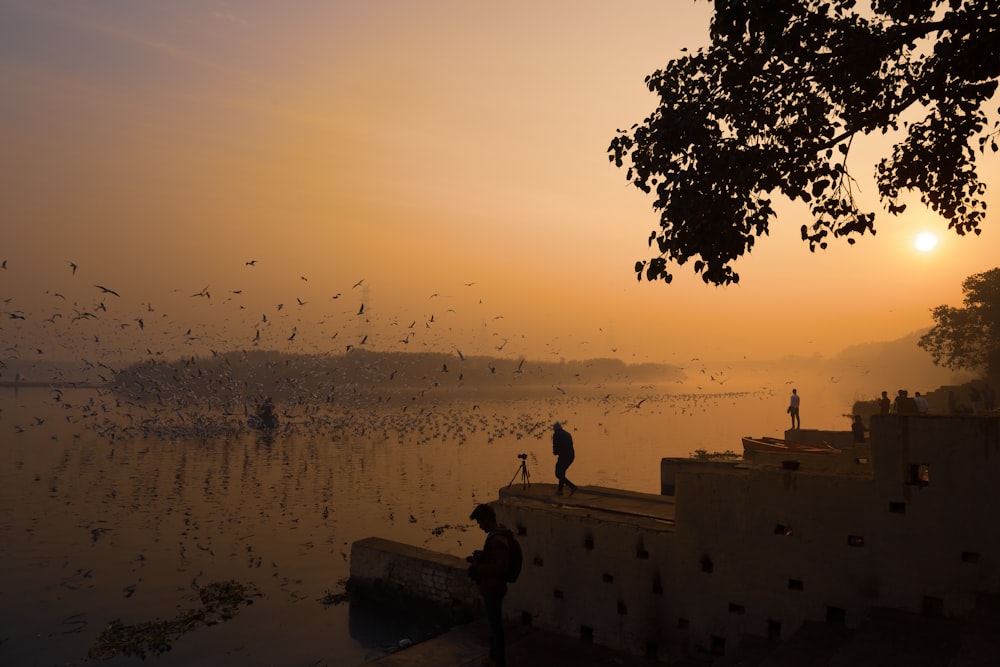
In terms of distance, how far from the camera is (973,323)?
2327 inches

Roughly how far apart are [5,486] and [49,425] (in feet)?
162

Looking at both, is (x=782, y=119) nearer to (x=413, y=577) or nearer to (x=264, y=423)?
(x=413, y=577)

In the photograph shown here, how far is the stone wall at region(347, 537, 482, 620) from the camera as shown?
16.0 meters

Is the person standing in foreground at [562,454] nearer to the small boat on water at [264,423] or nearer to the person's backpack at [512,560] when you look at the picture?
the person's backpack at [512,560]

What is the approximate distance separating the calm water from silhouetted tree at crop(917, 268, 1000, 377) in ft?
62.7

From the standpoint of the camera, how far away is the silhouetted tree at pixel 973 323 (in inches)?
2271

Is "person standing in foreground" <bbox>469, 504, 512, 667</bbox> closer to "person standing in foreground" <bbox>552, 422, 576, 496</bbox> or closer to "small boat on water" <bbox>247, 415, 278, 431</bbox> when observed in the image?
"person standing in foreground" <bbox>552, 422, 576, 496</bbox>

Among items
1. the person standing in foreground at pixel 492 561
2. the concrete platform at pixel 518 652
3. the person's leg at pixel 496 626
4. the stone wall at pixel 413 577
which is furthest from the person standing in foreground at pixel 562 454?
the person standing in foreground at pixel 492 561

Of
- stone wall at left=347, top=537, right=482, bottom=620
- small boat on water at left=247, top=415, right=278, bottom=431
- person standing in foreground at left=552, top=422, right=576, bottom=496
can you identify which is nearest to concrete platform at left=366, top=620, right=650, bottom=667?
stone wall at left=347, top=537, right=482, bottom=620

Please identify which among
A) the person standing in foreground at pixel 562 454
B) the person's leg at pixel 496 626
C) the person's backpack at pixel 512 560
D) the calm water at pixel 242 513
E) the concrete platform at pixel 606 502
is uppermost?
the person standing in foreground at pixel 562 454

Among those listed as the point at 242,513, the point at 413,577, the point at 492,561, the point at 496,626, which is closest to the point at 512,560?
the point at 492,561

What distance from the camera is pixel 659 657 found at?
11969mm

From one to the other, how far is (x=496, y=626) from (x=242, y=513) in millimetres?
26235

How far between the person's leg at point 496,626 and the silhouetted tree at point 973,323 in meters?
58.9
